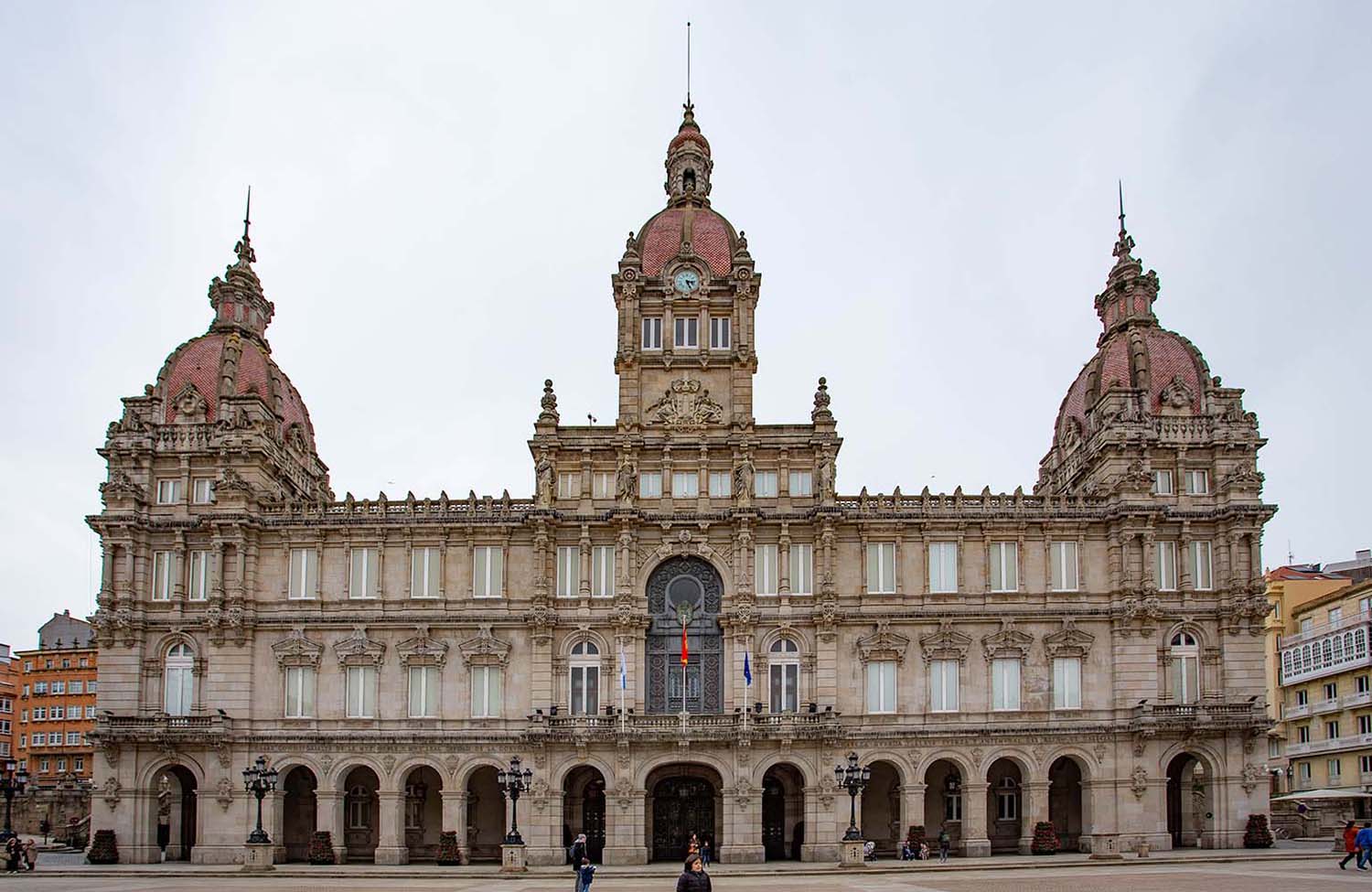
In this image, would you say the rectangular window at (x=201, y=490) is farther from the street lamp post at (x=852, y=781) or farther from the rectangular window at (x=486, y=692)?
the street lamp post at (x=852, y=781)

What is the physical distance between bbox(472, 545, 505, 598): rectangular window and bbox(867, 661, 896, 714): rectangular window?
20320 mm

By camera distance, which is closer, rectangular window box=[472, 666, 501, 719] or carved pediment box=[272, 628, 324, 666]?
rectangular window box=[472, 666, 501, 719]

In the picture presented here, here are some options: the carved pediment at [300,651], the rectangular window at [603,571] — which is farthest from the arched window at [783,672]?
Result: the carved pediment at [300,651]

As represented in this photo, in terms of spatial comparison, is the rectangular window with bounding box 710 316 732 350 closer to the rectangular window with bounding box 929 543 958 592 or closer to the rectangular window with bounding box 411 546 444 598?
the rectangular window with bounding box 929 543 958 592

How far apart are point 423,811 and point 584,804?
8.79 m

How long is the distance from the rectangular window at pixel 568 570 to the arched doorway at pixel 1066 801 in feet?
90.1

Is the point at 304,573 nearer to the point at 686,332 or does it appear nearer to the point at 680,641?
the point at 680,641

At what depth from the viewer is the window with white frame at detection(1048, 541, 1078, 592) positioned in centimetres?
7556

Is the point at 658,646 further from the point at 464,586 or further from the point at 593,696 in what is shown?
the point at 464,586

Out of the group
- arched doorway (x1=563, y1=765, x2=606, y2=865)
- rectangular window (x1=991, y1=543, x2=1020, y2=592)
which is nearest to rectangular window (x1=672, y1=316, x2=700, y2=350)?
rectangular window (x1=991, y1=543, x2=1020, y2=592)

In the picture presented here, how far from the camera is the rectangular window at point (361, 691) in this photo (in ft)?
245

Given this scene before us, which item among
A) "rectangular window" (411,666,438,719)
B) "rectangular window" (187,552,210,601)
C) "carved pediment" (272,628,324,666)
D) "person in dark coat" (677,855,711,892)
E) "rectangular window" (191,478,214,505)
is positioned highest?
"rectangular window" (191,478,214,505)

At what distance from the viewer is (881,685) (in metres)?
74.2

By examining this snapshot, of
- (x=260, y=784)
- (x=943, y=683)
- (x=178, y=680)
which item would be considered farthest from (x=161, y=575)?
(x=943, y=683)
